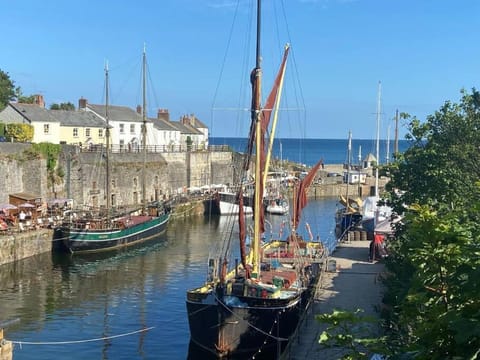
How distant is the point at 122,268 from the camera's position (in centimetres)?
3581

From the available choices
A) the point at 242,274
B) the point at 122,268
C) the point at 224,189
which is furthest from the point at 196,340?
the point at 224,189

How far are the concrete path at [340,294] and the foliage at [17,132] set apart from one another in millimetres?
26527

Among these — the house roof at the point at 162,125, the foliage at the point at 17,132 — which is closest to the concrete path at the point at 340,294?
the foliage at the point at 17,132

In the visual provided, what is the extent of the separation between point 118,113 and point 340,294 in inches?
1771

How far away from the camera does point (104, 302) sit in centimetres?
2817

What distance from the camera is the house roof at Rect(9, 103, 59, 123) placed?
53031 millimetres

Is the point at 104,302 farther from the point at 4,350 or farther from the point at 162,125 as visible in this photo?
the point at 162,125

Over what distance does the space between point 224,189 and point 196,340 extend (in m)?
43.0

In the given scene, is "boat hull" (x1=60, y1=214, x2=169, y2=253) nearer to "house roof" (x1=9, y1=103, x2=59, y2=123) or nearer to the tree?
"house roof" (x1=9, y1=103, x2=59, y2=123)

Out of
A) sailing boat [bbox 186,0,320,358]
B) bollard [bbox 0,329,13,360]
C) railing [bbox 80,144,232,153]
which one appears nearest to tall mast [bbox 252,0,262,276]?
sailing boat [bbox 186,0,320,358]

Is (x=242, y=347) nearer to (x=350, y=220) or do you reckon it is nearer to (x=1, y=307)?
(x=1, y=307)

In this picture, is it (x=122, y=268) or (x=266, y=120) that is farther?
(x=122, y=268)

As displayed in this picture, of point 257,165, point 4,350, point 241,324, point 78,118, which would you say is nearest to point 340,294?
point 241,324

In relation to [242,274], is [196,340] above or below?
below
